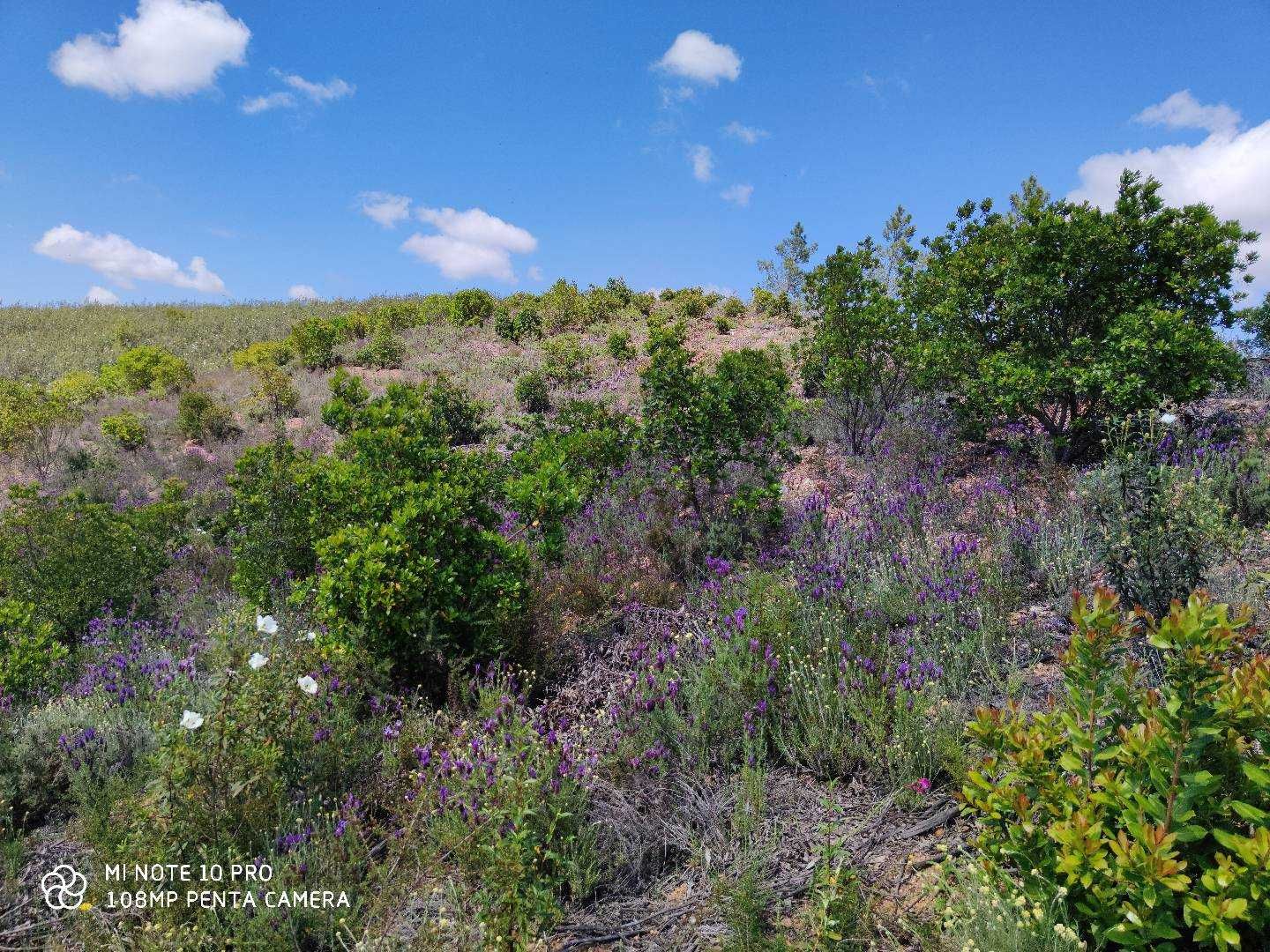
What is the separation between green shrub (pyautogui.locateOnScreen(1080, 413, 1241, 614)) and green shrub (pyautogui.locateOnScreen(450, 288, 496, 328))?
20253 mm

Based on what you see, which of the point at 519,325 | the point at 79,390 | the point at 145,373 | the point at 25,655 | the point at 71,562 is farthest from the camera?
the point at 519,325

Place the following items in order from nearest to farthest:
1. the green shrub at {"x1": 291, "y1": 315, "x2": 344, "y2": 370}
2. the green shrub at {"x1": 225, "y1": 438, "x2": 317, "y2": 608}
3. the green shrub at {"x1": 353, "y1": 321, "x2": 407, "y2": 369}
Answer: the green shrub at {"x1": 225, "y1": 438, "x2": 317, "y2": 608} < the green shrub at {"x1": 353, "y1": 321, "x2": 407, "y2": 369} < the green shrub at {"x1": 291, "y1": 315, "x2": 344, "y2": 370}

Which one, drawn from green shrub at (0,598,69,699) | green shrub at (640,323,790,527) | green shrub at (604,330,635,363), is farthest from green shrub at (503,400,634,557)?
green shrub at (604,330,635,363)

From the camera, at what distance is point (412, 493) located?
432cm

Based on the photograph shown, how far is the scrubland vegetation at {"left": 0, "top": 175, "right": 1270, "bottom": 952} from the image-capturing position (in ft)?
6.52

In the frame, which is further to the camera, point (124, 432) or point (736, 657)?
point (124, 432)

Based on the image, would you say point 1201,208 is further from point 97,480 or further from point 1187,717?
point 97,480

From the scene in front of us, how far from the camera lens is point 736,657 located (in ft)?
12.0

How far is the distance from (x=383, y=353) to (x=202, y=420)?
17.6ft

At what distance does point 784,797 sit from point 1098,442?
6.39 meters

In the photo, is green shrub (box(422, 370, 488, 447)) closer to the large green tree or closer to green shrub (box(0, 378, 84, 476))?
green shrub (box(0, 378, 84, 476))

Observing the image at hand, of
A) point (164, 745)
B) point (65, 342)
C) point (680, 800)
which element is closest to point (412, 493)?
point (164, 745)

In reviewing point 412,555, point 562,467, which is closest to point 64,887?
point 412,555

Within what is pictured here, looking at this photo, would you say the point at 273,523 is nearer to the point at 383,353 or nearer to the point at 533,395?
the point at 533,395
